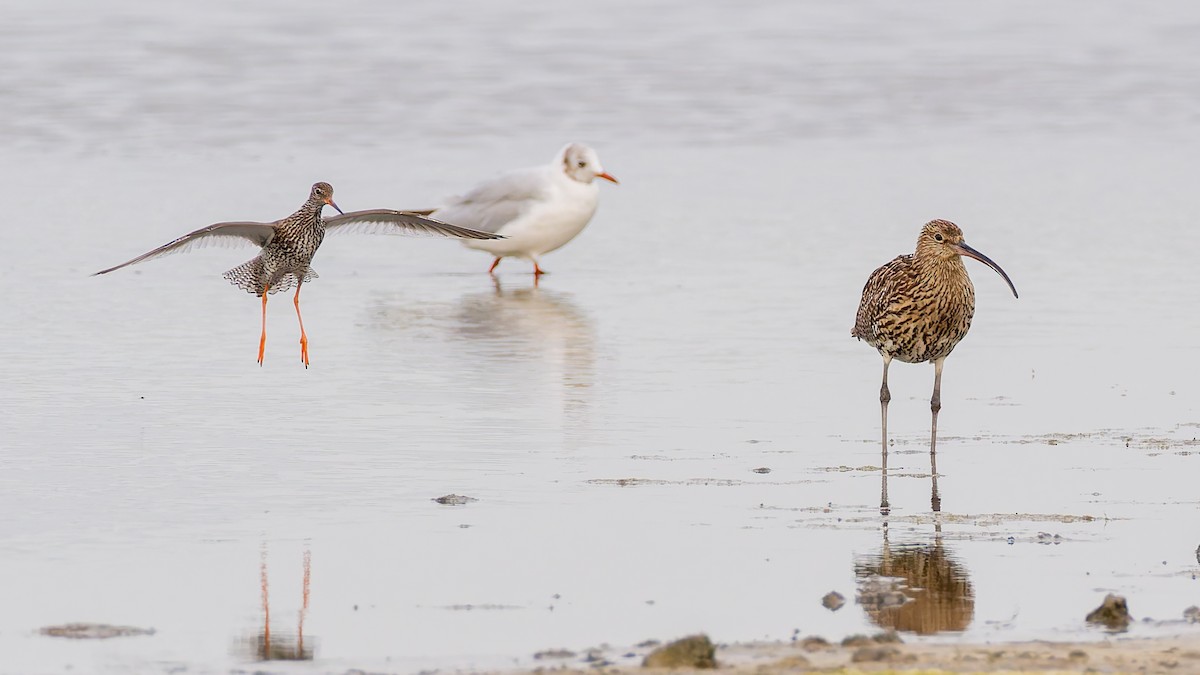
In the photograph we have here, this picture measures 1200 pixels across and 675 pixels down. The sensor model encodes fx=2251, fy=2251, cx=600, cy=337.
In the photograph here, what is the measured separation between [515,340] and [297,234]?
167 centimetres

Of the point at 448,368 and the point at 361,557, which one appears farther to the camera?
the point at 448,368

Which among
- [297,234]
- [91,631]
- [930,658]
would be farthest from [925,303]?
[91,631]

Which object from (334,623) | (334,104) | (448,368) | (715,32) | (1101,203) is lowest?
(334,623)

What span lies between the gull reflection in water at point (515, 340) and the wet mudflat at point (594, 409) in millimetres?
43

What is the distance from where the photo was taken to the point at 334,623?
7.28 meters

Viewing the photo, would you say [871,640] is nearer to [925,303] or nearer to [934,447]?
[934,447]

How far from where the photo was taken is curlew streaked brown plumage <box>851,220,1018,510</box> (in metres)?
10.5

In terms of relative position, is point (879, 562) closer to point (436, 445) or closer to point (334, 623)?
point (334, 623)

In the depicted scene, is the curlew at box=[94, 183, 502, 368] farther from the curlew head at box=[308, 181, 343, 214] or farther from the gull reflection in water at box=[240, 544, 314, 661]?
the gull reflection in water at box=[240, 544, 314, 661]

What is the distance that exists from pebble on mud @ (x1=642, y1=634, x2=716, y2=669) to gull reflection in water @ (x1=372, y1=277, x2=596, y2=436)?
413cm

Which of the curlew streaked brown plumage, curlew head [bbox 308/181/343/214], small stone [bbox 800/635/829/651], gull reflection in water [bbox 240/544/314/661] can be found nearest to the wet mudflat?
gull reflection in water [bbox 240/544/314/661]

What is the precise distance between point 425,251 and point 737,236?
246cm

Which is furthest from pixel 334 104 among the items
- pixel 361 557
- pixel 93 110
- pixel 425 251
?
pixel 361 557

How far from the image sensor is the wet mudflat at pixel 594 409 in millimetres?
7520
